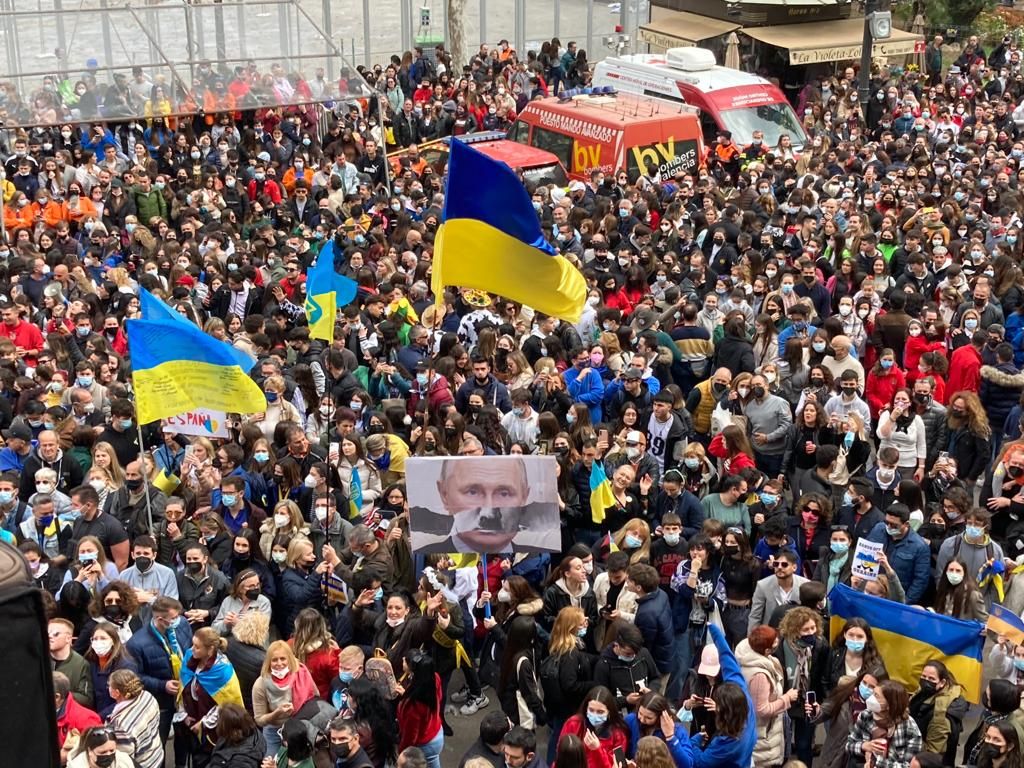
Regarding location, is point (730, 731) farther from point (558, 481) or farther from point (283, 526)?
point (283, 526)

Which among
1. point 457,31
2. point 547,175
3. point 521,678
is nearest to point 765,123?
point 547,175

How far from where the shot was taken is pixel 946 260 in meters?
14.4

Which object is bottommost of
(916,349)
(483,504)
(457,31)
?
(916,349)

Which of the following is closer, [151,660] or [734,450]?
[151,660]

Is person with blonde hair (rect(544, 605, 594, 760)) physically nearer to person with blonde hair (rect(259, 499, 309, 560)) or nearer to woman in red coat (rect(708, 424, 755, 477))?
person with blonde hair (rect(259, 499, 309, 560))

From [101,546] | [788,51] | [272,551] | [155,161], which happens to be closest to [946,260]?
[272,551]

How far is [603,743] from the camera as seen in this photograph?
7242 mm

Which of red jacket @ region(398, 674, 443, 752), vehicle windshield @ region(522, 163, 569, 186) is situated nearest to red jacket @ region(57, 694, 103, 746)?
red jacket @ region(398, 674, 443, 752)

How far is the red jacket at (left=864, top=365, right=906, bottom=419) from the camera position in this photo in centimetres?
1189

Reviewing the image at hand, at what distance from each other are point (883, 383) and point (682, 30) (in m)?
19.1

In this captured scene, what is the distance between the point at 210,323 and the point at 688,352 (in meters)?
4.05

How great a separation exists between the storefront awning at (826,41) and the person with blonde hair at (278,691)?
2266 cm

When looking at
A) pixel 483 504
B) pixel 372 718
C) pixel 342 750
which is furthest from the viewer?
pixel 483 504

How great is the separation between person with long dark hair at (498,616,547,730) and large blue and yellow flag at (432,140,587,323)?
8.32 feet
